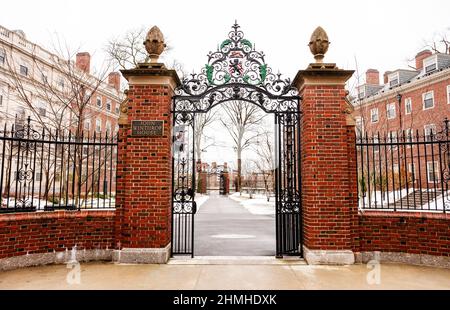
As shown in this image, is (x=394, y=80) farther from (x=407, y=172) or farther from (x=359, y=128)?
(x=407, y=172)

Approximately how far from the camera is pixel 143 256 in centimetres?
588

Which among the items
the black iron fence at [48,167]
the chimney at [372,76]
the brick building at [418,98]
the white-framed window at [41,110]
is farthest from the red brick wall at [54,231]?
the chimney at [372,76]

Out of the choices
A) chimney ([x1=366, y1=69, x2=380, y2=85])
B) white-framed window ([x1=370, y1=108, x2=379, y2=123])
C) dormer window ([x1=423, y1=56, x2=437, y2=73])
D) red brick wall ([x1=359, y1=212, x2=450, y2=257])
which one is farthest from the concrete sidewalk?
chimney ([x1=366, y1=69, x2=380, y2=85])

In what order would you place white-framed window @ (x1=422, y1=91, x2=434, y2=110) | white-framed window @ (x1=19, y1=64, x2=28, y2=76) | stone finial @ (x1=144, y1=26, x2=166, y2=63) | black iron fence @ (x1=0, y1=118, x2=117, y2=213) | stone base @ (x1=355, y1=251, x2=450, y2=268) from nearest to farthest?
black iron fence @ (x1=0, y1=118, x2=117, y2=213), stone base @ (x1=355, y1=251, x2=450, y2=268), stone finial @ (x1=144, y1=26, x2=166, y2=63), white-framed window @ (x1=19, y1=64, x2=28, y2=76), white-framed window @ (x1=422, y1=91, x2=434, y2=110)

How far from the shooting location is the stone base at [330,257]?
19.2 ft

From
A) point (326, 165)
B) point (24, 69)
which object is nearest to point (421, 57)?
point (326, 165)

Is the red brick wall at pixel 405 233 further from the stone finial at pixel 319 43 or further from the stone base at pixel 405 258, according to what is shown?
the stone finial at pixel 319 43

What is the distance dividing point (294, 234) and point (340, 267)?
113 cm

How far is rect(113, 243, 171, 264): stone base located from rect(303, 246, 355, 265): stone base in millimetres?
2819

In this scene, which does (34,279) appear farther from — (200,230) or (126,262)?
(200,230)

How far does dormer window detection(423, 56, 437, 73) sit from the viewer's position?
25.0 m

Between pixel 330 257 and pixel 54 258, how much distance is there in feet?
17.2

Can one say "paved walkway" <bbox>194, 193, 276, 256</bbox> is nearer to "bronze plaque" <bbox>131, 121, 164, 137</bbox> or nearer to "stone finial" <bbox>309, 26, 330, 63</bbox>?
"bronze plaque" <bbox>131, 121, 164, 137</bbox>
